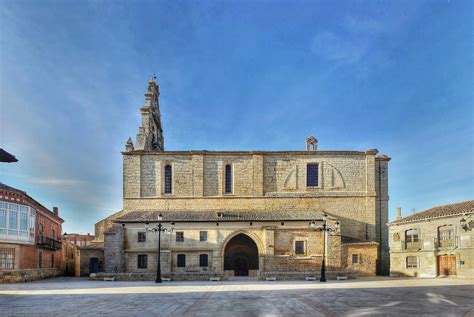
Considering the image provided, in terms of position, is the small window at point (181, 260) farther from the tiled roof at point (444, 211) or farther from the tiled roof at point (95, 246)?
the tiled roof at point (444, 211)

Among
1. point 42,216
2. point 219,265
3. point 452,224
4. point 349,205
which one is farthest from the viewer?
point 349,205

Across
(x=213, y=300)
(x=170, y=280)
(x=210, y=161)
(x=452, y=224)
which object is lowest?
(x=170, y=280)

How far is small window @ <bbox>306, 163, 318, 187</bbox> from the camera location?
133 feet

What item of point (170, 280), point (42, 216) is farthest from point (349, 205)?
point (42, 216)

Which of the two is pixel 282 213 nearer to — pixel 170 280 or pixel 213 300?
pixel 170 280

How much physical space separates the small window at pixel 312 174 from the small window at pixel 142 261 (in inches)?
694

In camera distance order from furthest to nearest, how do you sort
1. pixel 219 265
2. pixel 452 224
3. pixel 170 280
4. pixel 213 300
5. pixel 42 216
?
1. pixel 42 216
2. pixel 219 265
3. pixel 452 224
4. pixel 170 280
5. pixel 213 300

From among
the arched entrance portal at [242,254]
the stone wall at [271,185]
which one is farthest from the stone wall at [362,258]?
the arched entrance portal at [242,254]

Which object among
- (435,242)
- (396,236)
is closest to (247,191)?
(396,236)

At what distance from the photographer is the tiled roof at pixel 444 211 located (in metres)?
30.8

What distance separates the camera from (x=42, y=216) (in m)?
36.8

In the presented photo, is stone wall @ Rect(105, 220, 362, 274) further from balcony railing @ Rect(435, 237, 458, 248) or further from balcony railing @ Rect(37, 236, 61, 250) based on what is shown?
balcony railing @ Rect(435, 237, 458, 248)

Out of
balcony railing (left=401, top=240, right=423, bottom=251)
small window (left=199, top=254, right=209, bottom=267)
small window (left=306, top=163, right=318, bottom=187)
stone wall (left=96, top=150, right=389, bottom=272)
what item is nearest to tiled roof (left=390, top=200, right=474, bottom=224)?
balcony railing (left=401, top=240, right=423, bottom=251)

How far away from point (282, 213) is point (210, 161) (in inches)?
372
